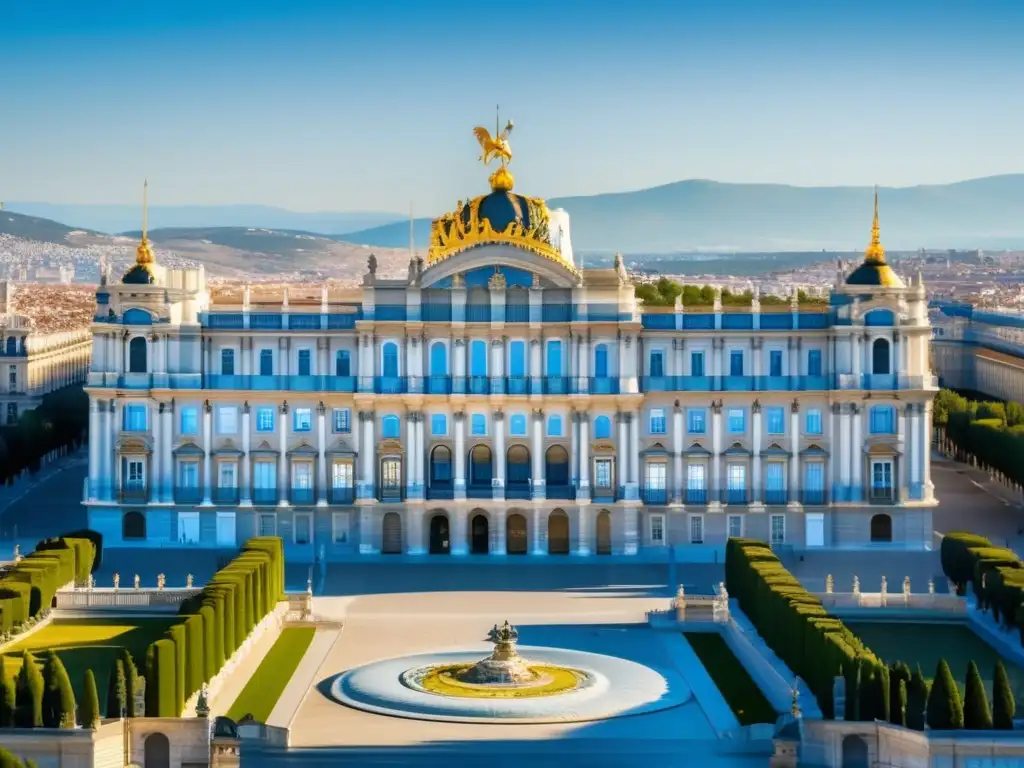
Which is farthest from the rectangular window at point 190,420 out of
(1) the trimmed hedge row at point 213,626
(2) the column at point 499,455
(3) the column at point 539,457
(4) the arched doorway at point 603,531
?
(4) the arched doorway at point 603,531

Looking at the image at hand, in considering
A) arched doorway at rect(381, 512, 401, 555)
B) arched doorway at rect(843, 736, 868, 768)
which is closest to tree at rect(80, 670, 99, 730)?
arched doorway at rect(843, 736, 868, 768)

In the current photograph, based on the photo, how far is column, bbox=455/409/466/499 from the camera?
117 m

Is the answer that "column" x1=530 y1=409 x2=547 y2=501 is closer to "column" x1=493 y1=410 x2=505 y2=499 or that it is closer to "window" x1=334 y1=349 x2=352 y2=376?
"column" x1=493 y1=410 x2=505 y2=499

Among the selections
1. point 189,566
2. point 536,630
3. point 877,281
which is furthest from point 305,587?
point 877,281

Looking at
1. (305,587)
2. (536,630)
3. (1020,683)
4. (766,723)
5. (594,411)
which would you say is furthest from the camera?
(594,411)

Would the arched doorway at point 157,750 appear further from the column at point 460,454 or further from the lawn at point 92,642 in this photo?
the column at point 460,454

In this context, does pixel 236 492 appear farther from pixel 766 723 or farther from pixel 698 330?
pixel 766 723

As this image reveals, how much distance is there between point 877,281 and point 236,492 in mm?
29013

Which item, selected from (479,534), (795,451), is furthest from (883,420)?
(479,534)

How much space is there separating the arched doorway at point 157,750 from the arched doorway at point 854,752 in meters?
19.0

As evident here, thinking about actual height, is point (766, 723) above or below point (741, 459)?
below

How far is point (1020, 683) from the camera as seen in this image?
86.1 metres

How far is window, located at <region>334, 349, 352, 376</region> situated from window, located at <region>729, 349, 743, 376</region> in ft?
53.9

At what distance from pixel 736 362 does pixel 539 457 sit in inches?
376
